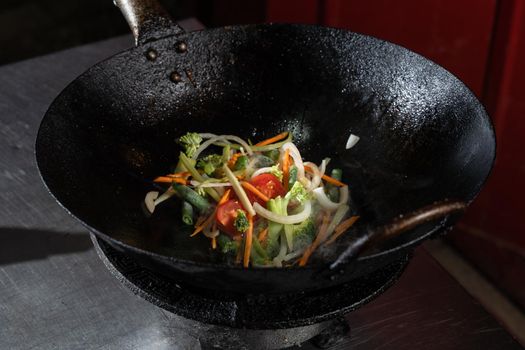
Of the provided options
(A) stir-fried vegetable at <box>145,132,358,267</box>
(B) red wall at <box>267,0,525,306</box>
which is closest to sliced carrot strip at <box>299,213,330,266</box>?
(A) stir-fried vegetable at <box>145,132,358,267</box>

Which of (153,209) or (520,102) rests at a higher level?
(153,209)

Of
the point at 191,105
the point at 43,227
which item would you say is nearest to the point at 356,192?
the point at 191,105

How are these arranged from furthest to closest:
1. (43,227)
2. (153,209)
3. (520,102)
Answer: (520,102) → (43,227) → (153,209)

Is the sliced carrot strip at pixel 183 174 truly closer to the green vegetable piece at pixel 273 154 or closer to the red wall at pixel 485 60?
the green vegetable piece at pixel 273 154

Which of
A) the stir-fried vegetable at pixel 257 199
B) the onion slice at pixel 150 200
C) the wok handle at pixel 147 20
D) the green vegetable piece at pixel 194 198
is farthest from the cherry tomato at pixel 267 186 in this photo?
the wok handle at pixel 147 20

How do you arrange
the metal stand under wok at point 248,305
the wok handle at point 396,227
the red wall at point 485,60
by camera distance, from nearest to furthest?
the wok handle at point 396,227
the metal stand under wok at point 248,305
the red wall at point 485,60

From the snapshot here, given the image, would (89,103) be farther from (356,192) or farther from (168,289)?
(356,192)

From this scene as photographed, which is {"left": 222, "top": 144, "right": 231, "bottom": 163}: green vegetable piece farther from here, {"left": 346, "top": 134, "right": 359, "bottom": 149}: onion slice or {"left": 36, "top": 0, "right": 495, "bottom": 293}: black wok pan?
{"left": 346, "top": 134, "right": 359, "bottom": 149}: onion slice
